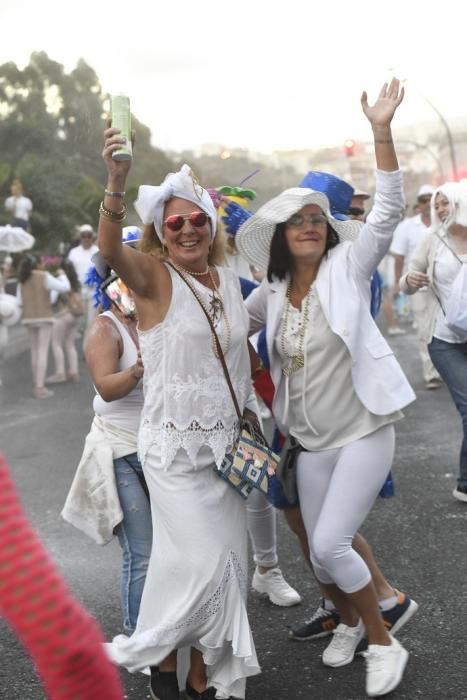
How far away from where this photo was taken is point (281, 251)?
4.09 m

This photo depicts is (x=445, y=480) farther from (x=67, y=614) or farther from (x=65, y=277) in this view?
(x=65, y=277)

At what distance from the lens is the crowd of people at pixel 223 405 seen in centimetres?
357

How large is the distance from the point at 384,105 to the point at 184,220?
85cm

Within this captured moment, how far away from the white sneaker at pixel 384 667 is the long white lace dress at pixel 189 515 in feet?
1.55

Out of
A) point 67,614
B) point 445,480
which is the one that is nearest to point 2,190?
point 445,480

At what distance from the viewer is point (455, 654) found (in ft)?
13.3

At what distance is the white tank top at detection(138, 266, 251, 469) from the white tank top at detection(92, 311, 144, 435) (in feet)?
0.89

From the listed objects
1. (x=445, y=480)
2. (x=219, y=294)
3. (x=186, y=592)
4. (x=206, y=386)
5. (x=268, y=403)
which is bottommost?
(x=445, y=480)

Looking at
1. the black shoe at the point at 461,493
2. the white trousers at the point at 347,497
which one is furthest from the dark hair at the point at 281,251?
the black shoe at the point at 461,493

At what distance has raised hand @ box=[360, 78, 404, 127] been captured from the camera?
3.70 metres

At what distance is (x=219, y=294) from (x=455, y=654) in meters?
1.72

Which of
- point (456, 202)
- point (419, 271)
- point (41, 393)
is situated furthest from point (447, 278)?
point (41, 393)

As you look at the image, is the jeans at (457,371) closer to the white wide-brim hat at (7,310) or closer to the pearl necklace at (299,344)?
the pearl necklace at (299,344)

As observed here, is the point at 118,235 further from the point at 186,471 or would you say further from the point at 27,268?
the point at 27,268
